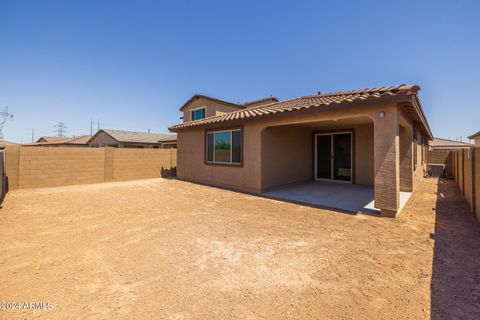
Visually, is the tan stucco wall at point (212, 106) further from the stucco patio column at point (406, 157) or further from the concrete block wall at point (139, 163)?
the stucco patio column at point (406, 157)

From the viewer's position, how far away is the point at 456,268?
2.85 metres

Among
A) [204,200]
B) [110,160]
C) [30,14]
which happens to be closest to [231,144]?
[204,200]

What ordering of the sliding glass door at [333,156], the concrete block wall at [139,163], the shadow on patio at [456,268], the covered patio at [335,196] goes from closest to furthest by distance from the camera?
the shadow on patio at [456,268]
the covered patio at [335,196]
the sliding glass door at [333,156]
the concrete block wall at [139,163]

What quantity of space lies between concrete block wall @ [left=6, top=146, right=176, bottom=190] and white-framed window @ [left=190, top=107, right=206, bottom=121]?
4.90 meters

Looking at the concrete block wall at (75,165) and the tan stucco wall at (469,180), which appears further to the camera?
the concrete block wall at (75,165)

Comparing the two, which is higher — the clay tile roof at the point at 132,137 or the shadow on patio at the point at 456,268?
the clay tile roof at the point at 132,137

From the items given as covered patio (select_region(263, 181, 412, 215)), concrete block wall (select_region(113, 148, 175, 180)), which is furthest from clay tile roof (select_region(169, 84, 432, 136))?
covered patio (select_region(263, 181, 412, 215))

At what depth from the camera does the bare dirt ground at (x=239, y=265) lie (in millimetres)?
2125

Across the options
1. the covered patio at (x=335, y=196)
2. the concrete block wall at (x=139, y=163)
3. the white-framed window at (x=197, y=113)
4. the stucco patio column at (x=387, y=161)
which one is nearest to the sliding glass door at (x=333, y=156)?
the covered patio at (x=335, y=196)

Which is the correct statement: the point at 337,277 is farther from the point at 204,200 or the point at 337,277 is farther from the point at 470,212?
the point at 470,212

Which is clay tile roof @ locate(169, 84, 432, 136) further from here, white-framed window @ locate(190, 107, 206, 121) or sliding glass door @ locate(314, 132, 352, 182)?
white-framed window @ locate(190, 107, 206, 121)

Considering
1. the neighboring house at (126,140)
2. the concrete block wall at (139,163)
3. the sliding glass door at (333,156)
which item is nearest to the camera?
the sliding glass door at (333,156)

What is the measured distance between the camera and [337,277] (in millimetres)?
2660

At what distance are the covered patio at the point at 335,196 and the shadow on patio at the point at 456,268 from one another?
1303 mm
